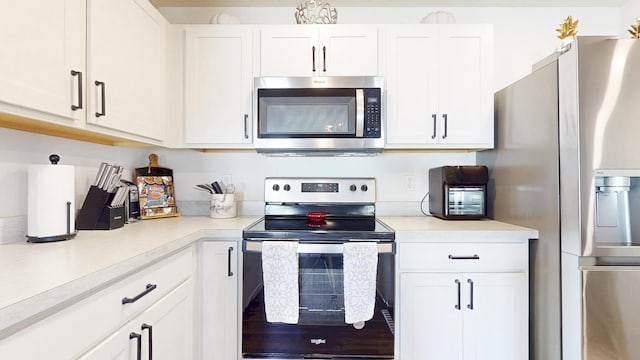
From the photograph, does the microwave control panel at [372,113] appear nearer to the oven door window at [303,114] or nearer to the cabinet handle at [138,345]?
the oven door window at [303,114]

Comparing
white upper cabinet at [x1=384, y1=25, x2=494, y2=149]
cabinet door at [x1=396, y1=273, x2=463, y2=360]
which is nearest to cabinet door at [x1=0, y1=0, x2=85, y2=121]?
white upper cabinet at [x1=384, y1=25, x2=494, y2=149]

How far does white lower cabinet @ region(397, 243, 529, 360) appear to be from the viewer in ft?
5.27

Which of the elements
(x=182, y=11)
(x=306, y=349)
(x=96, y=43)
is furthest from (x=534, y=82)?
(x=182, y=11)

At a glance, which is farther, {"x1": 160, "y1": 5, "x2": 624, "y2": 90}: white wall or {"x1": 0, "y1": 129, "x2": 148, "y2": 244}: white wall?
{"x1": 160, "y1": 5, "x2": 624, "y2": 90}: white wall

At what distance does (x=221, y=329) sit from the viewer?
1649 millimetres

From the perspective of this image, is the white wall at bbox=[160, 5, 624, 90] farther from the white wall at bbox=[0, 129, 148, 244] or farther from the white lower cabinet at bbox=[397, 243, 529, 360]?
the white lower cabinet at bbox=[397, 243, 529, 360]

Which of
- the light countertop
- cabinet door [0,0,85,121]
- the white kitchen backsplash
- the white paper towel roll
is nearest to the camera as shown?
the light countertop

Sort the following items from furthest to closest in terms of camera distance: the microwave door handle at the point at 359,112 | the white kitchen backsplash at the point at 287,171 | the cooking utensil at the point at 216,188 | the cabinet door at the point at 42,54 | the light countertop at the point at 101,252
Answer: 1. the white kitchen backsplash at the point at 287,171
2. the cooking utensil at the point at 216,188
3. the microwave door handle at the point at 359,112
4. the cabinet door at the point at 42,54
5. the light countertop at the point at 101,252

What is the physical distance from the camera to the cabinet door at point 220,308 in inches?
64.9

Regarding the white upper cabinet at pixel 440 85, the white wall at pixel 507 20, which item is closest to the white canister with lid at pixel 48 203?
the white wall at pixel 507 20

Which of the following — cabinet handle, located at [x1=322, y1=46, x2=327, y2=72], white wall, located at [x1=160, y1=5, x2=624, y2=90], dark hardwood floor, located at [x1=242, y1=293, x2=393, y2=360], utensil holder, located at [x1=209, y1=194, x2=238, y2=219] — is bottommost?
dark hardwood floor, located at [x1=242, y1=293, x2=393, y2=360]

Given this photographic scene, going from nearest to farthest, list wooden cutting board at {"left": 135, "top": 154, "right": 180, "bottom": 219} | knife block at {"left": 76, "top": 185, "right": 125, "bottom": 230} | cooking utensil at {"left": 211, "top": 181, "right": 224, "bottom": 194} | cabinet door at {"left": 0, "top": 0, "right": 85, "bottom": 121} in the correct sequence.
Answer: cabinet door at {"left": 0, "top": 0, "right": 85, "bottom": 121}
knife block at {"left": 76, "top": 185, "right": 125, "bottom": 230}
wooden cutting board at {"left": 135, "top": 154, "right": 180, "bottom": 219}
cooking utensil at {"left": 211, "top": 181, "right": 224, "bottom": 194}

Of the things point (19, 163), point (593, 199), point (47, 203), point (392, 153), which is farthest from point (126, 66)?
point (593, 199)

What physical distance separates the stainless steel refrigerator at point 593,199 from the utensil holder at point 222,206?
5.69ft
